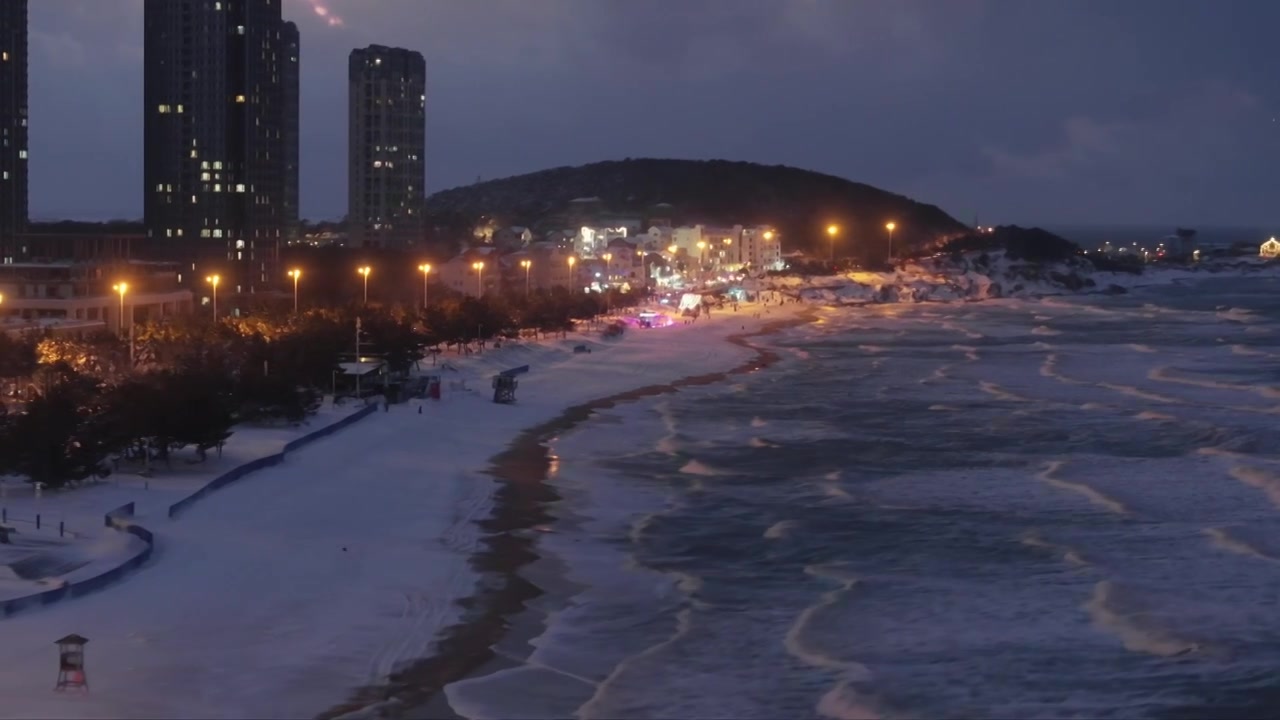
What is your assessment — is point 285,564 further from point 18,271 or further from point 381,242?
point 381,242

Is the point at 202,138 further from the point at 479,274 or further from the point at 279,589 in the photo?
the point at 279,589

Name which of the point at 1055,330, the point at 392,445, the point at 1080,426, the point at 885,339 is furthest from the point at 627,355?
the point at 1055,330

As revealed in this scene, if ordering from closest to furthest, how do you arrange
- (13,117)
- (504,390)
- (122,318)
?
(504,390), (122,318), (13,117)

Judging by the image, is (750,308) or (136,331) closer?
(136,331)

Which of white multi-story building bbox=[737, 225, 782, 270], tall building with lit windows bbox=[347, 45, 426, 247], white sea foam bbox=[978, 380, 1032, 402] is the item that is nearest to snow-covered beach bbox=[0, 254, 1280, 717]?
white sea foam bbox=[978, 380, 1032, 402]

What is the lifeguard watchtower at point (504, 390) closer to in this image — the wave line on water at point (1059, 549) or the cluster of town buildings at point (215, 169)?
the wave line on water at point (1059, 549)

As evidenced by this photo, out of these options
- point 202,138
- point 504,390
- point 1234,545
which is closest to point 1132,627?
point 1234,545
